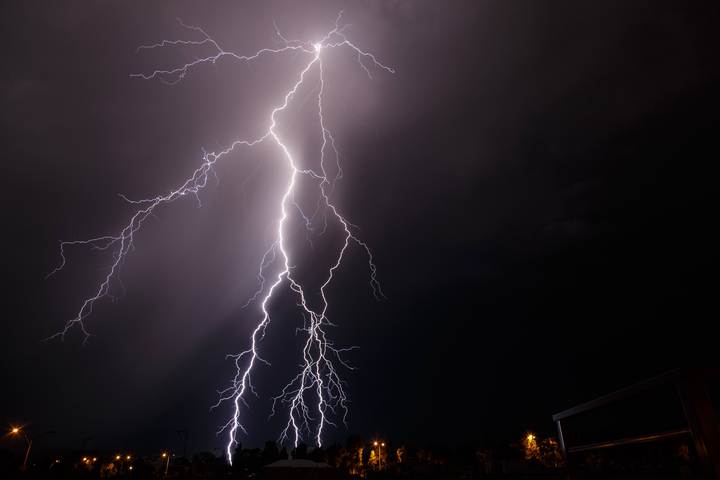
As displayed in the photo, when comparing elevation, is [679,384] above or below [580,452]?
above

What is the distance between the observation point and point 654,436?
133 cm

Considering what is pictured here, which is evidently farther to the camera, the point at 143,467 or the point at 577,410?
the point at 143,467

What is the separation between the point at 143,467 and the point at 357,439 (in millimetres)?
24559

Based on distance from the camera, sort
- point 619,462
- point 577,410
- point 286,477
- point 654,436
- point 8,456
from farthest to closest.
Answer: point 619,462 < point 8,456 < point 286,477 < point 577,410 < point 654,436

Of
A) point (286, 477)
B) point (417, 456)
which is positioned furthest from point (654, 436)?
point (417, 456)

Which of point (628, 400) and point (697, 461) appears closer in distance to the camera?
point (697, 461)

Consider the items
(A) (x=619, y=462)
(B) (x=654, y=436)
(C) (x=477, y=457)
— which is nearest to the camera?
(B) (x=654, y=436)

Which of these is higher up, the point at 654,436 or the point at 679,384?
the point at 679,384

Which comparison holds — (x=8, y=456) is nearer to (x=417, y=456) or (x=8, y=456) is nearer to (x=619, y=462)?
(x=417, y=456)

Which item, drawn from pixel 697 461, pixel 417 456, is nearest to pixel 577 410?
pixel 697 461

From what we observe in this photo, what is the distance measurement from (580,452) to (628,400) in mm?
851

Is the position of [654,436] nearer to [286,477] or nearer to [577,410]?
[577,410]

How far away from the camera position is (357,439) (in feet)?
160

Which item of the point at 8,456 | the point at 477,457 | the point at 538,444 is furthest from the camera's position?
the point at 477,457
